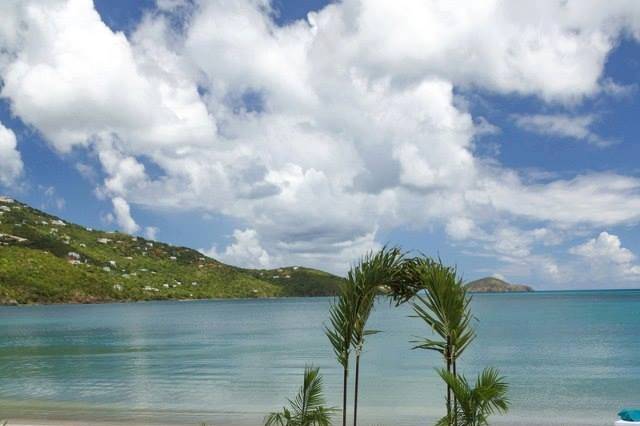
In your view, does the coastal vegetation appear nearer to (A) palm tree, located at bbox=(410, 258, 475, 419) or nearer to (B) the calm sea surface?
(A) palm tree, located at bbox=(410, 258, 475, 419)

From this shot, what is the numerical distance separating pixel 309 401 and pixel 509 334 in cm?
6792

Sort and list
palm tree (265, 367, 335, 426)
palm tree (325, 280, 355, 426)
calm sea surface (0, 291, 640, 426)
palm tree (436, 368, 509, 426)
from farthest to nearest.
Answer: calm sea surface (0, 291, 640, 426) < palm tree (265, 367, 335, 426) < palm tree (325, 280, 355, 426) < palm tree (436, 368, 509, 426)

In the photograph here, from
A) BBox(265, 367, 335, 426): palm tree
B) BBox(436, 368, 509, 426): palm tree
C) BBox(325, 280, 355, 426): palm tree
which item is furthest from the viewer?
BBox(265, 367, 335, 426): palm tree

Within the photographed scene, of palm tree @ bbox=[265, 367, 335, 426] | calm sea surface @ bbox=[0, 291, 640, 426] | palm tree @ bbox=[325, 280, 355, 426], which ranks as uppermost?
palm tree @ bbox=[325, 280, 355, 426]

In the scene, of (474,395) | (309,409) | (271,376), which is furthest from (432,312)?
(271,376)

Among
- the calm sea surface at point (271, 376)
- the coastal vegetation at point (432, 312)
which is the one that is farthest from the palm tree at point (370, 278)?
Answer: the calm sea surface at point (271, 376)

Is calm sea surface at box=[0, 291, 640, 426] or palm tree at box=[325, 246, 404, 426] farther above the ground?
palm tree at box=[325, 246, 404, 426]

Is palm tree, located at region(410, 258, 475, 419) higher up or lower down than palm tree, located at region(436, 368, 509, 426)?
higher up

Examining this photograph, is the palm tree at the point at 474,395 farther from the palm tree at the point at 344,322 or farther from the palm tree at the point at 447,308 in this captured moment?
the palm tree at the point at 344,322

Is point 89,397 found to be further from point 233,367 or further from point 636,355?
point 636,355

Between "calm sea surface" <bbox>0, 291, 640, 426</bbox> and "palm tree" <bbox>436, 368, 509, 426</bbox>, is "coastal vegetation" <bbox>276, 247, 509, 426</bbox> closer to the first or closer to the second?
"palm tree" <bbox>436, 368, 509, 426</bbox>

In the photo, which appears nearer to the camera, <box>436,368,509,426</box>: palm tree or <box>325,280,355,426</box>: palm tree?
<box>436,368,509,426</box>: palm tree

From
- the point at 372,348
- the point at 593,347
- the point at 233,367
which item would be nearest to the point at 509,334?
the point at 593,347

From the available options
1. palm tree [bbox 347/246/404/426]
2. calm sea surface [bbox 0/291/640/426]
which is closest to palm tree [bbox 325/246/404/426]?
palm tree [bbox 347/246/404/426]
